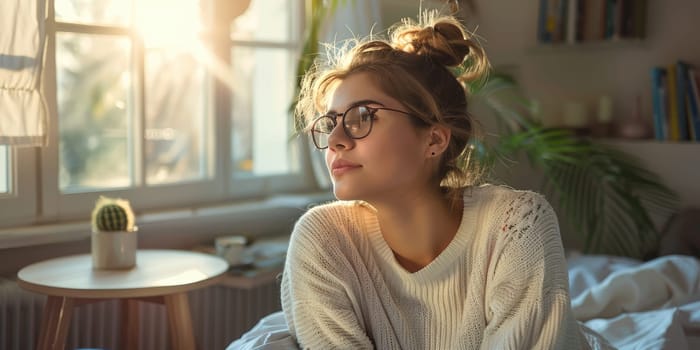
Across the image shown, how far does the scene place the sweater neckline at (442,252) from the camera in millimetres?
1566

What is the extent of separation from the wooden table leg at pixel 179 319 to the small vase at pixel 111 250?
158mm

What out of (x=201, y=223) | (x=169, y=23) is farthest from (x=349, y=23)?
(x=201, y=223)

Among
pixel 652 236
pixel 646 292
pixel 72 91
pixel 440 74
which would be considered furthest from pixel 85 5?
pixel 652 236

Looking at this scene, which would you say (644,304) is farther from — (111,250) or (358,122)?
(111,250)

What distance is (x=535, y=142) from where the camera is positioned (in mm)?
3039

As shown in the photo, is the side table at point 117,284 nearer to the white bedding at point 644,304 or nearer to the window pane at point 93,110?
the window pane at point 93,110

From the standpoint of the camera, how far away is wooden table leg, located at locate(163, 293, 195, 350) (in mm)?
1959

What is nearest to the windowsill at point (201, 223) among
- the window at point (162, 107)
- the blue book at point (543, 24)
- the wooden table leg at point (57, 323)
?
the window at point (162, 107)

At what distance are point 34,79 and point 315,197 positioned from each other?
128cm

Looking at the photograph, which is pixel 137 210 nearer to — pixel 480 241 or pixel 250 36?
pixel 250 36

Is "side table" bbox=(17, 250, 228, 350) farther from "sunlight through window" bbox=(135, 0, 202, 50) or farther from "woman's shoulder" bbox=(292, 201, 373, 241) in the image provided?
"sunlight through window" bbox=(135, 0, 202, 50)

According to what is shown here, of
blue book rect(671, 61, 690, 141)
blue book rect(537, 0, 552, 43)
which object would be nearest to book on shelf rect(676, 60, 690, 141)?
blue book rect(671, 61, 690, 141)

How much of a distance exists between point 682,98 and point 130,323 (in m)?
2.25

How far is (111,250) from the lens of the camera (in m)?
2.02
